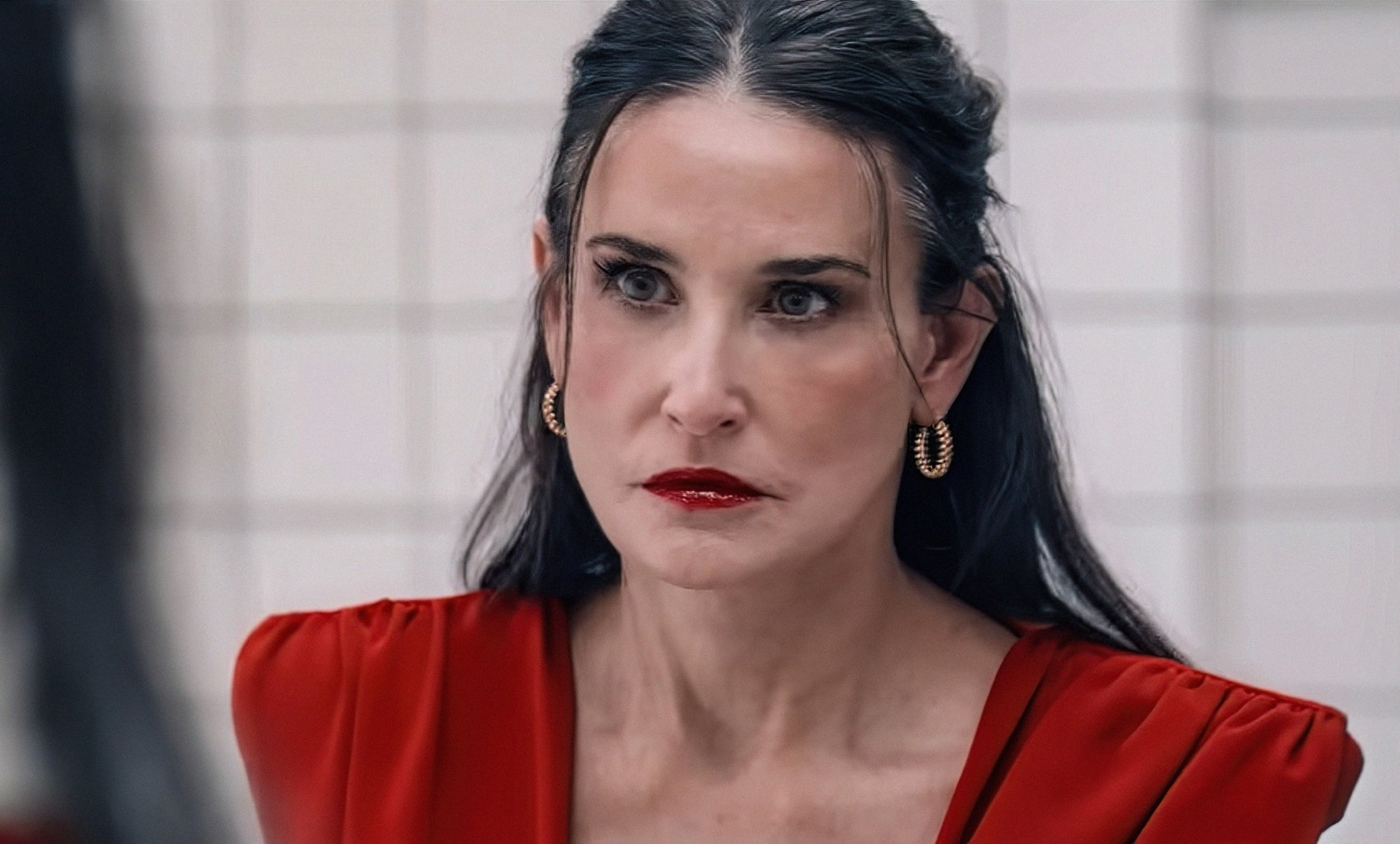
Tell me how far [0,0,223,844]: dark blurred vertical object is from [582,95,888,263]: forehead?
786 millimetres

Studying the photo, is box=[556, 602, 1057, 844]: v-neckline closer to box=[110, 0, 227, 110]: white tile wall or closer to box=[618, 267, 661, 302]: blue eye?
box=[618, 267, 661, 302]: blue eye

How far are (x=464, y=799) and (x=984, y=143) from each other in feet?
1.97

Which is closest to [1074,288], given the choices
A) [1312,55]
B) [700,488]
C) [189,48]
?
[1312,55]

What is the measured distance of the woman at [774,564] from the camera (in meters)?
1.04

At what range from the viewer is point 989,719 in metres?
1.13

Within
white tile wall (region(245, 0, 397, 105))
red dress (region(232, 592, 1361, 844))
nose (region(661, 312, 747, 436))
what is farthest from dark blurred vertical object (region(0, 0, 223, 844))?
white tile wall (region(245, 0, 397, 105))

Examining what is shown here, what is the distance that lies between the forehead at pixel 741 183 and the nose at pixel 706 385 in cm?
6

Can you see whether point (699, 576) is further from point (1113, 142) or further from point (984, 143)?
point (1113, 142)

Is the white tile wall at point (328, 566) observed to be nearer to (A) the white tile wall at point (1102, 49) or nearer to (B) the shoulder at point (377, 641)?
(B) the shoulder at point (377, 641)

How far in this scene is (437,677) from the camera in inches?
46.8

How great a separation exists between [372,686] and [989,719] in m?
0.45

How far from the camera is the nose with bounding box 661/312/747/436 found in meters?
1.00

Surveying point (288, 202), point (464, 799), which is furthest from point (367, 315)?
point (464, 799)

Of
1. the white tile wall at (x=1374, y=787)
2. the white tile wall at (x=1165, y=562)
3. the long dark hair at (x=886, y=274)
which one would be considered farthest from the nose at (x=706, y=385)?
the white tile wall at (x=1374, y=787)
